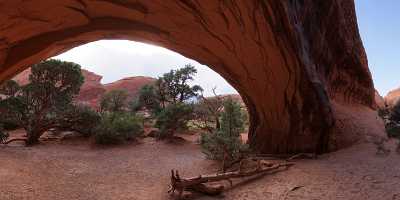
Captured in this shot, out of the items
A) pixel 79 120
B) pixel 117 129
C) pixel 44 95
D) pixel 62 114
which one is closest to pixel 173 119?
pixel 117 129

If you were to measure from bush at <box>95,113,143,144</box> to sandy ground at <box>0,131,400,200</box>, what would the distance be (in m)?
2.82

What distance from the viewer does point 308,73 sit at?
7.95 meters

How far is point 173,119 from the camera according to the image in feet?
53.6

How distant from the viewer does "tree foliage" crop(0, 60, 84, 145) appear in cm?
1522

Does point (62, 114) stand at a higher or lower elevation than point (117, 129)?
higher

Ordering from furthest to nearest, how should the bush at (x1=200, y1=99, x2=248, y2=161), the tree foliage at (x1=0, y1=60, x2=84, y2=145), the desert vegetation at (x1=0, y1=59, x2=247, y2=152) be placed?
the tree foliage at (x1=0, y1=60, x2=84, y2=145)
the desert vegetation at (x1=0, y1=59, x2=247, y2=152)
the bush at (x1=200, y1=99, x2=248, y2=161)

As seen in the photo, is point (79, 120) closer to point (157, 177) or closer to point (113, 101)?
point (113, 101)

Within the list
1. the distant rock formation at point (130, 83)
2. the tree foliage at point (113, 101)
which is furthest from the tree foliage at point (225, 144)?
the distant rock formation at point (130, 83)

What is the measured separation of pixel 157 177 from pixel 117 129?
7.09 metres

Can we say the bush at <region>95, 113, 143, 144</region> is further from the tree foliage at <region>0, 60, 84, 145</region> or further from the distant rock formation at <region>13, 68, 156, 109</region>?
the distant rock formation at <region>13, 68, 156, 109</region>

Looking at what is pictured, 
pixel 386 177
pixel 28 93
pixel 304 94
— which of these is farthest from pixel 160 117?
pixel 386 177

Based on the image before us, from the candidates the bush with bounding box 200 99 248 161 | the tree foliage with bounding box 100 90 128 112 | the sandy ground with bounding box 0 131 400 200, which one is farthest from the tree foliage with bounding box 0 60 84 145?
the bush with bounding box 200 99 248 161

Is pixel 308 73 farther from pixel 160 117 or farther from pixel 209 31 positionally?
pixel 160 117

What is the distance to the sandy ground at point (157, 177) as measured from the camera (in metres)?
5.70
